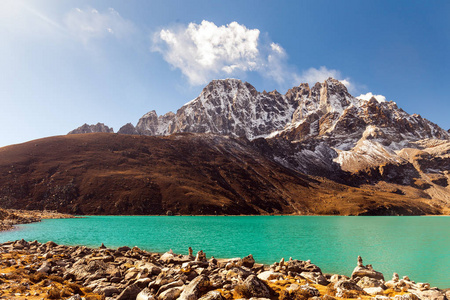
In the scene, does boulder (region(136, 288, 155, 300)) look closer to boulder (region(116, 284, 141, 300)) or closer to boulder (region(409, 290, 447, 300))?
boulder (region(116, 284, 141, 300))

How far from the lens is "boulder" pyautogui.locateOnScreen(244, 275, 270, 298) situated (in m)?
14.6

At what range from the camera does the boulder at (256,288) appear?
1459cm

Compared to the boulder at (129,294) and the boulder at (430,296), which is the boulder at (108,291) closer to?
the boulder at (129,294)

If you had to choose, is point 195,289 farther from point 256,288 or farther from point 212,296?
point 256,288

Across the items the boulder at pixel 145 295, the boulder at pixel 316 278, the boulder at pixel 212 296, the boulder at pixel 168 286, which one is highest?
the boulder at pixel 212 296

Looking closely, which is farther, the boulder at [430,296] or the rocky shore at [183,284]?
the boulder at [430,296]

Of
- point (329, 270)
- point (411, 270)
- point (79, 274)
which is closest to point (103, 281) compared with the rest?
point (79, 274)

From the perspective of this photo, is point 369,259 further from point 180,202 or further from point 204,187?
point 204,187

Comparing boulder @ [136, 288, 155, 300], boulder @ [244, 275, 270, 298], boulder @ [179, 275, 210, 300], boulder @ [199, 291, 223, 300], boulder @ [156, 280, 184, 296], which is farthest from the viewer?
boulder @ [156, 280, 184, 296]

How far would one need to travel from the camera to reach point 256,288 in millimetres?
14906

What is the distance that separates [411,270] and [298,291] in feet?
104

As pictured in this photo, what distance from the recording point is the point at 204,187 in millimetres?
199000

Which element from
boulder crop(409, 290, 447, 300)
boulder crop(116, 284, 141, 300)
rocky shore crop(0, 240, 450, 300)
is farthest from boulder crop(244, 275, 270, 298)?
boulder crop(409, 290, 447, 300)

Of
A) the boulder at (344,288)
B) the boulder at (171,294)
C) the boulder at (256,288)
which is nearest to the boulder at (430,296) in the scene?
the boulder at (344,288)
